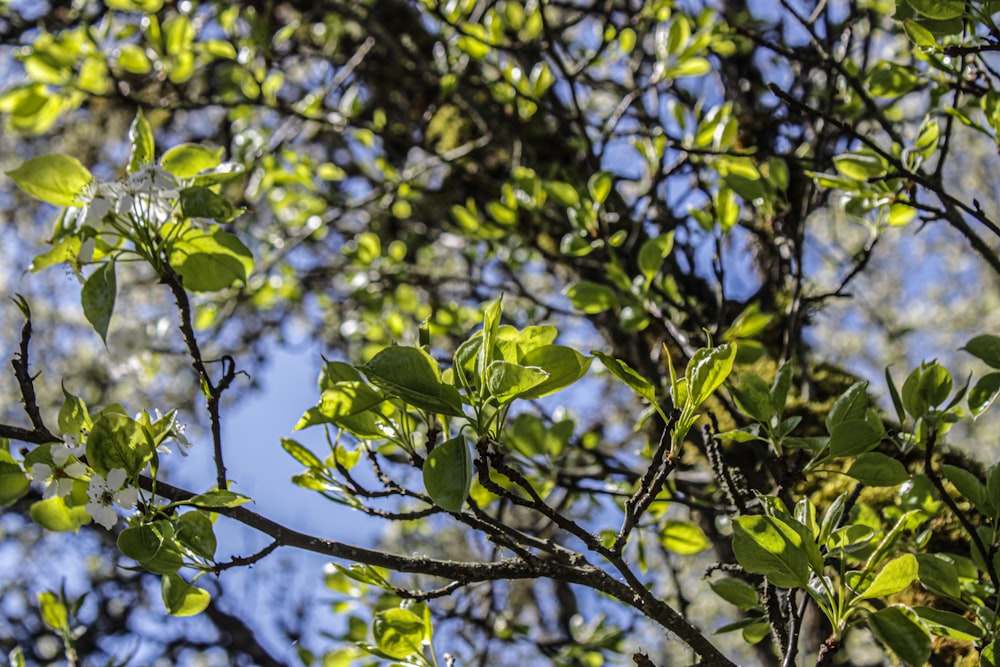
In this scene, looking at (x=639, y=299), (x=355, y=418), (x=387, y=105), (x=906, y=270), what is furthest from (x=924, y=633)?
(x=906, y=270)

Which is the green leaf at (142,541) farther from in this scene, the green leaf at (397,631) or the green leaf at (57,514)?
the green leaf at (397,631)

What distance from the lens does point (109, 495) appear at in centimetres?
82

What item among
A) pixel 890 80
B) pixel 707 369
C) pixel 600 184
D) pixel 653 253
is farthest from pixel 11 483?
pixel 890 80

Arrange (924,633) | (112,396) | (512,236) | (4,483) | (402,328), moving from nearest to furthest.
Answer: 1. (924,633)
2. (4,483)
3. (402,328)
4. (512,236)
5. (112,396)

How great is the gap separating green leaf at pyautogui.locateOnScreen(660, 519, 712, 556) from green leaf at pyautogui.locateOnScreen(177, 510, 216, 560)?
817 mm

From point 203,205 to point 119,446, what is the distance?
304mm

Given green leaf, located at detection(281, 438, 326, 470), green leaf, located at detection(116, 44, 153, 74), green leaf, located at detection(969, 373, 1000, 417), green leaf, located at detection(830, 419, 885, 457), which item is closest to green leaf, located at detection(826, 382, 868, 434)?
green leaf, located at detection(830, 419, 885, 457)

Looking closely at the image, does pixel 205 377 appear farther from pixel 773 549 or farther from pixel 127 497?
pixel 773 549

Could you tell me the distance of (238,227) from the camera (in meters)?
2.78

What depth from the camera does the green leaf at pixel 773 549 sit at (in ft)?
2.41

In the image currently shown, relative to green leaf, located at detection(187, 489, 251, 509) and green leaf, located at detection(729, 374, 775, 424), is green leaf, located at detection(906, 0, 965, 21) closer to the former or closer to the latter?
green leaf, located at detection(729, 374, 775, 424)

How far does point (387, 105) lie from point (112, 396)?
9.17 feet

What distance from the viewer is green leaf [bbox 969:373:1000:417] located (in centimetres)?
95

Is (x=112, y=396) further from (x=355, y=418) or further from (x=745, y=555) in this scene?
(x=745, y=555)
